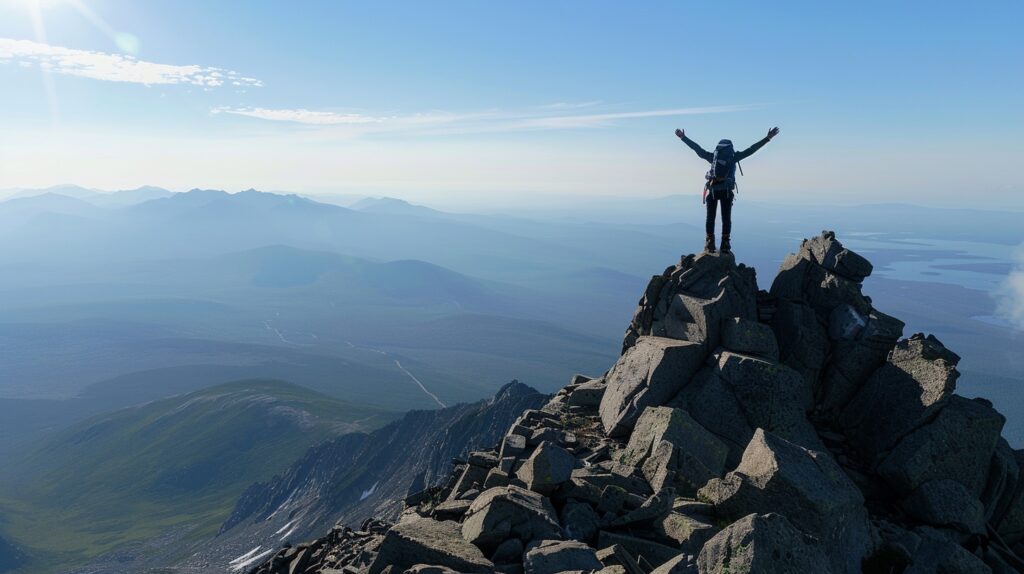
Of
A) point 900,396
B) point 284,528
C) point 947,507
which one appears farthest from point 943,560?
point 284,528

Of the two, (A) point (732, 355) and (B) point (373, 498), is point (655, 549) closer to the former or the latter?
(A) point (732, 355)

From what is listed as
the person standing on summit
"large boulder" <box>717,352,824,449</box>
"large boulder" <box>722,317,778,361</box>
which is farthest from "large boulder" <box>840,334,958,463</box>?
the person standing on summit

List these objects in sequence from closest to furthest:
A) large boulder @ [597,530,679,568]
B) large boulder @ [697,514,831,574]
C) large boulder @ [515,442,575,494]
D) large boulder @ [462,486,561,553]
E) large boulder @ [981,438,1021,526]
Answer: large boulder @ [697,514,831,574], large boulder @ [597,530,679,568], large boulder @ [462,486,561,553], large boulder @ [515,442,575,494], large boulder @ [981,438,1021,526]

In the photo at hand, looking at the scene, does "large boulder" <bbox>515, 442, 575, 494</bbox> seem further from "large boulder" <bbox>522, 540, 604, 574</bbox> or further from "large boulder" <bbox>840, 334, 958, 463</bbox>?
"large boulder" <bbox>840, 334, 958, 463</bbox>

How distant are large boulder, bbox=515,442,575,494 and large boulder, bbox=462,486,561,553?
1.06m

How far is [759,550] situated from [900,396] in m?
16.0

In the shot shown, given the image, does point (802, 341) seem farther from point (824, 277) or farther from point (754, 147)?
point (754, 147)

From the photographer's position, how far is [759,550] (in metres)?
12.1

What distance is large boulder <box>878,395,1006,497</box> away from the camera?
2162 centimetres

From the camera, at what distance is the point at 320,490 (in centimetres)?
17300

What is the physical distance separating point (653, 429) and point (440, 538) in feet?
30.8

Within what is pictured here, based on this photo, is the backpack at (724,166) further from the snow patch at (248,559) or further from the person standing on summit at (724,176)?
the snow patch at (248,559)

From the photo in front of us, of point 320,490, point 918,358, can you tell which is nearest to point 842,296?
point 918,358

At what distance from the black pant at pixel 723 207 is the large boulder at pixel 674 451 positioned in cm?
1173
